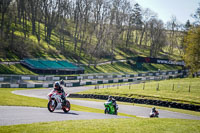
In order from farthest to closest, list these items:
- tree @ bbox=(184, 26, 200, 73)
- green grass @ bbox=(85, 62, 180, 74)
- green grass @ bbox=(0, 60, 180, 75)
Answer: green grass @ bbox=(85, 62, 180, 74)
tree @ bbox=(184, 26, 200, 73)
green grass @ bbox=(0, 60, 180, 75)

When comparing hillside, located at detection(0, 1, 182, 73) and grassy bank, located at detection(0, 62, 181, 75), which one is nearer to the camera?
grassy bank, located at detection(0, 62, 181, 75)

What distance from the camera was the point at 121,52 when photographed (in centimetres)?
9600

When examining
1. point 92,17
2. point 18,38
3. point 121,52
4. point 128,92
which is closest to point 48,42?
point 18,38

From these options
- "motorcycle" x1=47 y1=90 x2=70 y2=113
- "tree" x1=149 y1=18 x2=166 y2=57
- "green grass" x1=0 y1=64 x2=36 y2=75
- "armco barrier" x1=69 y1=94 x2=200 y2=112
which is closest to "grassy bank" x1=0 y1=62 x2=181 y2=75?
"green grass" x1=0 y1=64 x2=36 y2=75

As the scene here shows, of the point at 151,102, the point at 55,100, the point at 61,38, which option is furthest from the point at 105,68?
the point at 55,100

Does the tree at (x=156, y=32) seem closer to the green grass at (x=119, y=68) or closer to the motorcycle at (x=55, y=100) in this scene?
the green grass at (x=119, y=68)

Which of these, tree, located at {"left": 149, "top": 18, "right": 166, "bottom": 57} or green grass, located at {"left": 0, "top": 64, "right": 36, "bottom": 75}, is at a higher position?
tree, located at {"left": 149, "top": 18, "right": 166, "bottom": 57}

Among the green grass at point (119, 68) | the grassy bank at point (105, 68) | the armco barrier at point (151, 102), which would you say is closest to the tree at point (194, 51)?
the armco barrier at point (151, 102)

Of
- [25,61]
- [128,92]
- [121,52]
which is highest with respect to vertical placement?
[121,52]

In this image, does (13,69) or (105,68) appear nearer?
(13,69)

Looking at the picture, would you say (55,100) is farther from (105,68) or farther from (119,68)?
(119,68)

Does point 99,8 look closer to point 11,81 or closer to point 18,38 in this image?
point 18,38

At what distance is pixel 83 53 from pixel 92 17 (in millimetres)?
13026

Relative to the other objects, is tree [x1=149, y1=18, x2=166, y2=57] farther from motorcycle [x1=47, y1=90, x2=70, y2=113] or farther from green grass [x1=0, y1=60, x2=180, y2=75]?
motorcycle [x1=47, y1=90, x2=70, y2=113]
